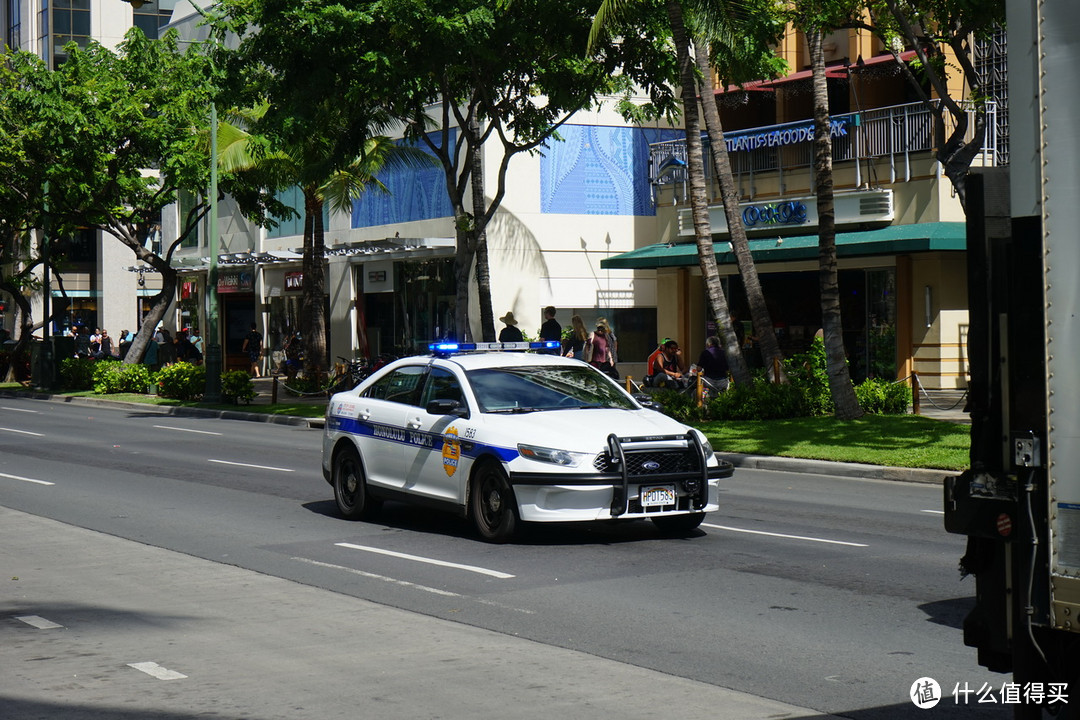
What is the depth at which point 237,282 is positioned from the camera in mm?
50500

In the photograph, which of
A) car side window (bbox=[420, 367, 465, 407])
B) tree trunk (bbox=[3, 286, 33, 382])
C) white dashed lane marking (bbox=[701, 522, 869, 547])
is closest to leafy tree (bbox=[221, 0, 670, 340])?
car side window (bbox=[420, 367, 465, 407])

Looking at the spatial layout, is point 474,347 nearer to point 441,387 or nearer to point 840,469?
point 441,387

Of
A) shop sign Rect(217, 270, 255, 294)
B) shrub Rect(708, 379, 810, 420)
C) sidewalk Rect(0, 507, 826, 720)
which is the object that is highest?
shop sign Rect(217, 270, 255, 294)

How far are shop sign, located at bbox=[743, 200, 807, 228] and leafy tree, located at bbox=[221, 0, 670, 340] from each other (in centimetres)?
797

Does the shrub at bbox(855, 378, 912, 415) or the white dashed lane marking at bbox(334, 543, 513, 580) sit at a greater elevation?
the shrub at bbox(855, 378, 912, 415)

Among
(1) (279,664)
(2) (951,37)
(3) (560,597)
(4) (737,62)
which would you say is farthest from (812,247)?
(1) (279,664)

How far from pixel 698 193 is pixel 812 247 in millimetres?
7505

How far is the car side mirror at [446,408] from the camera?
11.5m

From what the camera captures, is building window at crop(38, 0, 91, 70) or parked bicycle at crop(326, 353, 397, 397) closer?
parked bicycle at crop(326, 353, 397, 397)

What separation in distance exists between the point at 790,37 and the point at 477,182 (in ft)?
40.0

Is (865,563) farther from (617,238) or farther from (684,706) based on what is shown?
(617,238)

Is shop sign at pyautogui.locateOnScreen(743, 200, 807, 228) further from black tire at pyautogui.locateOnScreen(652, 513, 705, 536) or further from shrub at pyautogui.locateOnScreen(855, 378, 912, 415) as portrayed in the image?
black tire at pyautogui.locateOnScreen(652, 513, 705, 536)

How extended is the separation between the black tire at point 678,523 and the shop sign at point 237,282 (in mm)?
39530

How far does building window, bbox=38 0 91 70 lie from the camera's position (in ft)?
238
